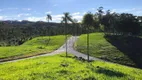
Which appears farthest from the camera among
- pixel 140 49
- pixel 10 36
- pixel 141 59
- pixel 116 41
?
pixel 10 36

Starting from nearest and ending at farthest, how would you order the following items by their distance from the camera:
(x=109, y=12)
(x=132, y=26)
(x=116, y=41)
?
(x=116, y=41) → (x=132, y=26) → (x=109, y=12)

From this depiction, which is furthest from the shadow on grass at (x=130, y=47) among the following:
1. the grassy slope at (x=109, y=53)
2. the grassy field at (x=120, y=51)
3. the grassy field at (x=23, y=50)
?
the grassy field at (x=23, y=50)

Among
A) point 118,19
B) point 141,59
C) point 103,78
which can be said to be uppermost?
point 118,19

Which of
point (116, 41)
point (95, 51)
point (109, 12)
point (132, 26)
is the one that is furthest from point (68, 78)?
point (109, 12)

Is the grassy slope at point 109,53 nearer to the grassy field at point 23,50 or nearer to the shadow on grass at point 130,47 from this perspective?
the shadow on grass at point 130,47

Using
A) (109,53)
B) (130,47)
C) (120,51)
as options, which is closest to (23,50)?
(109,53)

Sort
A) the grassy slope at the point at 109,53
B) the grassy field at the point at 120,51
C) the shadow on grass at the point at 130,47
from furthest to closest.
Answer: the shadow on grass at the point at 130,47 < the grassy field at the point at 120,51 < the grassy slope at the point at 109,53

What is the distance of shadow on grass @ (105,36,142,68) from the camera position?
82.1m

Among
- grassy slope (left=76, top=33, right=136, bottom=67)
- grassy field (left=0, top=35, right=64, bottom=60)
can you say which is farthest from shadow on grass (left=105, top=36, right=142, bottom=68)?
grassy field (left=0, top=35, right=64, bottom=60)

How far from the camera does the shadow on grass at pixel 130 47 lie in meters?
82.1

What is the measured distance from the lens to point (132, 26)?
12344cm

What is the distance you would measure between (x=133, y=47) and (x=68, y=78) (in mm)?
77898

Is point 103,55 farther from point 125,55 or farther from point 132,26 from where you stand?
point 132,26

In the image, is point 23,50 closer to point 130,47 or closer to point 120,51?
point 120,51
